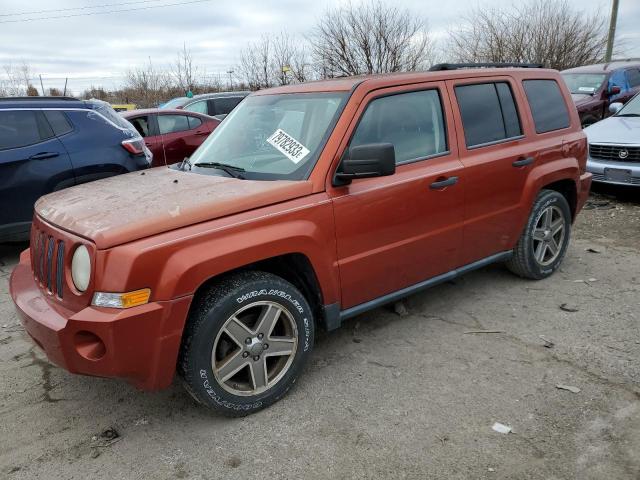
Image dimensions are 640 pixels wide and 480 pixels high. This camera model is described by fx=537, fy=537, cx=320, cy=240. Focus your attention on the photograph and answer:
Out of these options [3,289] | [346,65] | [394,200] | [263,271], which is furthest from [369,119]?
[346,65]

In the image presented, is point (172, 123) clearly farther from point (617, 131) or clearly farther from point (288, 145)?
point (617, 131)

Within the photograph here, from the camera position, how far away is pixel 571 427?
2766 millimetres

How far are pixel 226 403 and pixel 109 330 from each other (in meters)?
0.78

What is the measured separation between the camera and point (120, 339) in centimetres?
248

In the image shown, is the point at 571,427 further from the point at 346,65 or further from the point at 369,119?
the point at 346,65

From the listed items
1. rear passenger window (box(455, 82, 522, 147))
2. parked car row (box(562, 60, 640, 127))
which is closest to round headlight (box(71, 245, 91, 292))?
rear passenger window (box(455, 82, 522, 147))

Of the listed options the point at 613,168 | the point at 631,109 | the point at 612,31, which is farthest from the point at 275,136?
the point at 612,31

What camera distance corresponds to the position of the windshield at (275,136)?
327cm

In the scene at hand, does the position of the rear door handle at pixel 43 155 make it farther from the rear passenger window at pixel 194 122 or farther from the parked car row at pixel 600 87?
the parked car row at pixel 600 87

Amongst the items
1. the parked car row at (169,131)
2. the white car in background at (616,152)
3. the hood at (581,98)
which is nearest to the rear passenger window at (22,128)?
the parked car row at (169,131)

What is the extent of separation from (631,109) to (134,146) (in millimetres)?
7439

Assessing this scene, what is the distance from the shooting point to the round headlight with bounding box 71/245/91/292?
2.56 metres

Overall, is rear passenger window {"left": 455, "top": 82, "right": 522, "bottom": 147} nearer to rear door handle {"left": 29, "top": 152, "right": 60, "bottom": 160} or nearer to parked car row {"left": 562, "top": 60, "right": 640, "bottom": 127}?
rear door handle {"left": 29, "top": 152, "right": 60, "bottom": 160}

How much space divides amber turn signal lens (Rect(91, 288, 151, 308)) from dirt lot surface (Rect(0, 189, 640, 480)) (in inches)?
32.2
